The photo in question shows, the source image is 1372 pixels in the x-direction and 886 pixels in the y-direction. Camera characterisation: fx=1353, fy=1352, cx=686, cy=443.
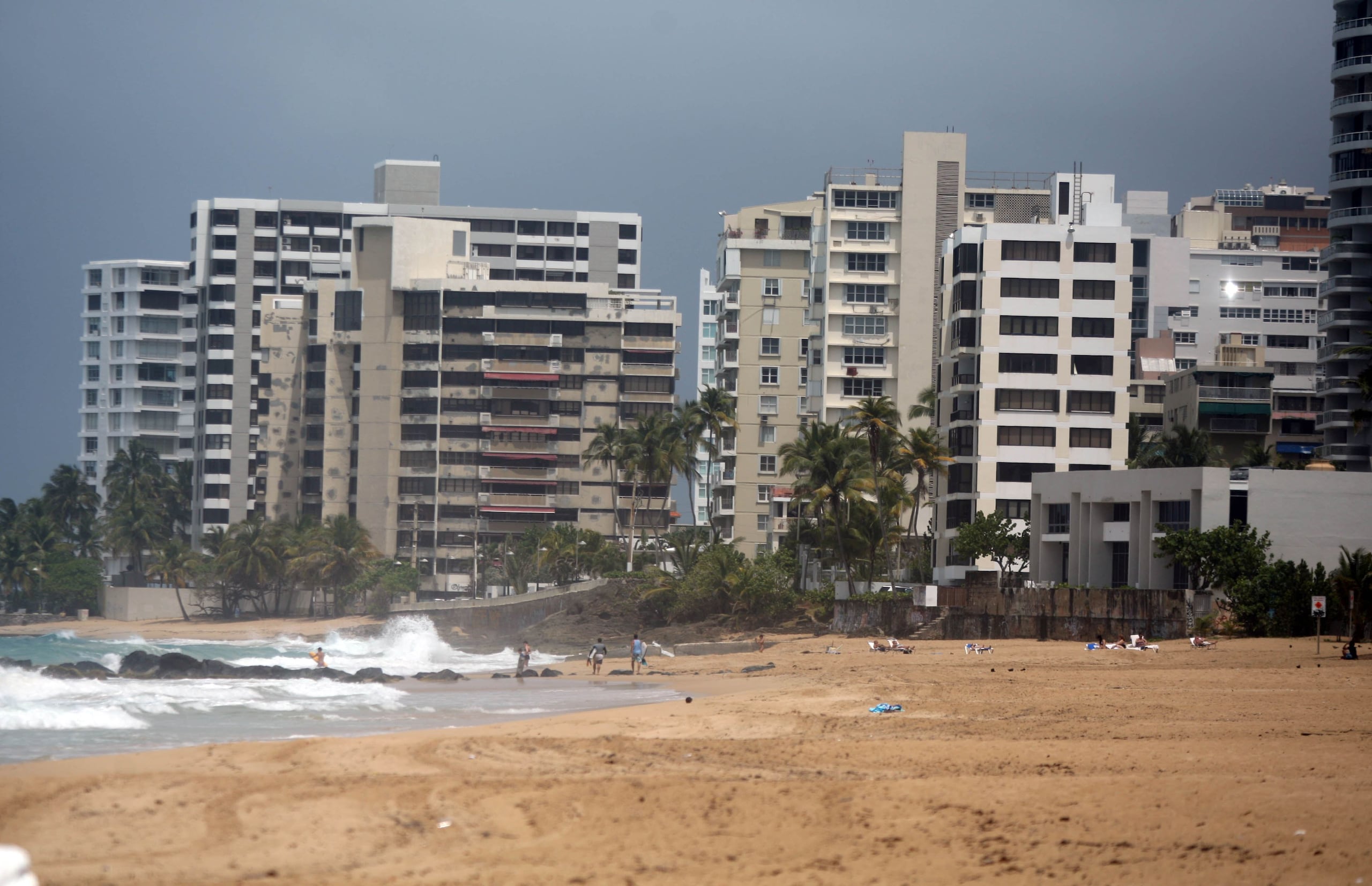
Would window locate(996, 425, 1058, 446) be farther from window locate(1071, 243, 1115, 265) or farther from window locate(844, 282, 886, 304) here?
window locate(844, 282, 886, 304)

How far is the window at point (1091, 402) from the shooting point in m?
76.2

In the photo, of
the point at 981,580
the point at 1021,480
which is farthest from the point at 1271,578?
the point at 1021,480

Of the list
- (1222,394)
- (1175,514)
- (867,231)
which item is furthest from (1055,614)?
(1222,394)

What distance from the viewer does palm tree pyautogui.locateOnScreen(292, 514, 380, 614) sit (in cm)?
11000

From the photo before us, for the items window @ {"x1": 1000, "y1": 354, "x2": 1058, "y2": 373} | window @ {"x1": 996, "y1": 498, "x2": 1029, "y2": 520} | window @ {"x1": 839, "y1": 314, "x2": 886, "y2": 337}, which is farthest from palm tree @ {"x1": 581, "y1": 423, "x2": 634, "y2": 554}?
window @ {"x1": 1000, "y1": 354, "x2": 1058, "y2": 373}

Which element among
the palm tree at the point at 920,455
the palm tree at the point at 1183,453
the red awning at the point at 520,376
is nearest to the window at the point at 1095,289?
the palm tree at the point at 1183,453

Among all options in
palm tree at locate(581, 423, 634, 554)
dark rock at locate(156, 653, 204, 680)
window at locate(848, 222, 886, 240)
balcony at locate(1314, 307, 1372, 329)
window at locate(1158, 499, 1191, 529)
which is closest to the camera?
dark rock at locate(156, 653, 204, 680)

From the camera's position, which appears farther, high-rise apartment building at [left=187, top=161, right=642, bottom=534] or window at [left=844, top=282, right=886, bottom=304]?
high-rise apartment building at [left=187, top=161, right=642, bottom=534]

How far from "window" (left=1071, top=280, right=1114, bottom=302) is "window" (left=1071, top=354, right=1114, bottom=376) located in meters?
3.24

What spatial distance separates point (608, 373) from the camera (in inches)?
4631

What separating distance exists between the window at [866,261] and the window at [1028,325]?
14701mm

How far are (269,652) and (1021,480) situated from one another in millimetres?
49873

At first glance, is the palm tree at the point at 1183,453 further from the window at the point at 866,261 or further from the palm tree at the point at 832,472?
the window at the point at 866,261

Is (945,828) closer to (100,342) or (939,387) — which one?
(939,387)
